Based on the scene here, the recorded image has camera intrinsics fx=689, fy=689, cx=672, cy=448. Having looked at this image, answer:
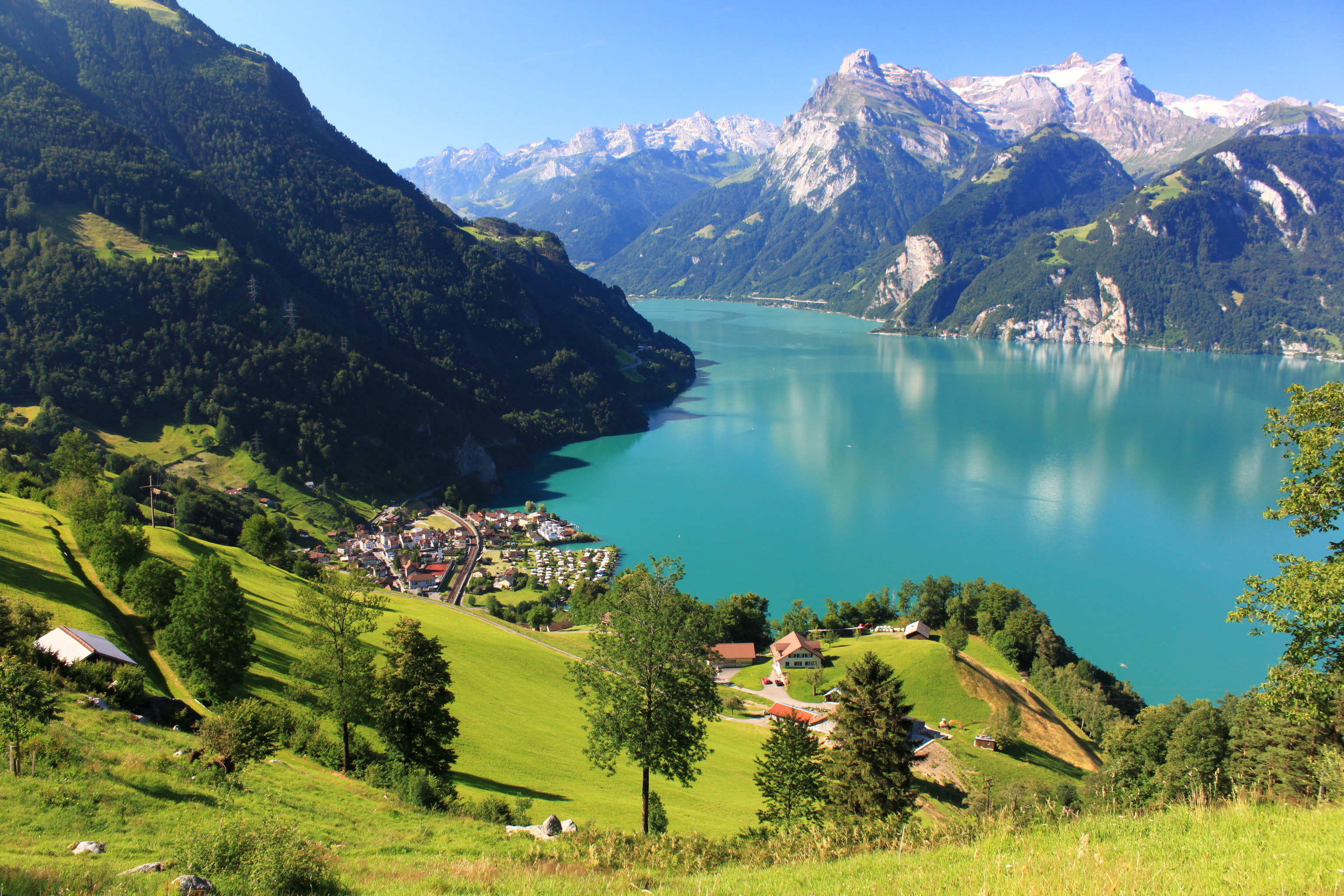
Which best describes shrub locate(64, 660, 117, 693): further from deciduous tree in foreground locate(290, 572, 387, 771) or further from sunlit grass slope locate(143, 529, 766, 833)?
sunlit grass slope locate(143, 529, 766, 833)

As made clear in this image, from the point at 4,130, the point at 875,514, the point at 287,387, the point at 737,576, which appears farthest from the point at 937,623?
the point at 4,130

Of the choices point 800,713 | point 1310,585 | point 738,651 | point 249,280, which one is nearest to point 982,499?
point 738,651

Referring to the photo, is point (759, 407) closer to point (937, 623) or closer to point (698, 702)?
point (937, 623)

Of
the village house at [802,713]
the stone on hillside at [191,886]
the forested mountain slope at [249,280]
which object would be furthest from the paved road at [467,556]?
the stone on hillside at [191,886]

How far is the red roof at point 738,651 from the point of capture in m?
38.1

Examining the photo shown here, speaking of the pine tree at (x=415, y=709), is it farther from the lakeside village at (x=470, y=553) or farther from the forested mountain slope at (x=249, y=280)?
the forested mountain slope at (x=249, y=280)

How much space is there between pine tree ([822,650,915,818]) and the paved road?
31631 millimetres

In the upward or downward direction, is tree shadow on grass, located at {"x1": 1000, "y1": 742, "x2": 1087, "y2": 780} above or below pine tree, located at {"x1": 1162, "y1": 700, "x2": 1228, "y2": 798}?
below

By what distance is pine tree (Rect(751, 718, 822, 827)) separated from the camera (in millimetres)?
14086

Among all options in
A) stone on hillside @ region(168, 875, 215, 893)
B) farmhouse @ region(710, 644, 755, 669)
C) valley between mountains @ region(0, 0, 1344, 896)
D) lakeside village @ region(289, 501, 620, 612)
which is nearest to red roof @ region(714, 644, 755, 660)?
farmhouse @ region(710, 644, 755, 669)

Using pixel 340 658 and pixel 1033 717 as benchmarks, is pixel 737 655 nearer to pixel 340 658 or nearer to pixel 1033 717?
pixel 1033 717

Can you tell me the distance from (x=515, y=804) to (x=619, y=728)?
3936 millimetres

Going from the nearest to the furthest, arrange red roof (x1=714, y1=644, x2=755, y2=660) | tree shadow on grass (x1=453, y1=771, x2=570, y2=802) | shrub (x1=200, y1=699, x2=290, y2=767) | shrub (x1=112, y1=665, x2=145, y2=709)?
1. shrub (x1=200, y1=699, x2=290, y2=767)
2. shrub (x1=112, y1=665, x2=145, y2=709)
3. tree shadow on grass (x1=453, y1=771, x2=570, y2=802)
4. red roof (x1=714, y1=644, x2=755, y2=660)

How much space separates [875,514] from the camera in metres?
60.8
